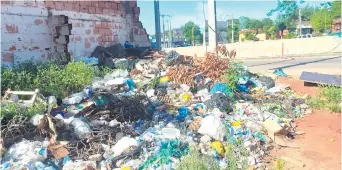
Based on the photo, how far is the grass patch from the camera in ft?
18.8

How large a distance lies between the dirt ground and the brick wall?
15.6 ft

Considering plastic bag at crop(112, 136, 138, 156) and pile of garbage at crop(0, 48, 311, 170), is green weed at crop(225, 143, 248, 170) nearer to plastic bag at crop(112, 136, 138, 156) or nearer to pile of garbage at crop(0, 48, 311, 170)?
pile of garbage at crop(0, 48, 311, 170)

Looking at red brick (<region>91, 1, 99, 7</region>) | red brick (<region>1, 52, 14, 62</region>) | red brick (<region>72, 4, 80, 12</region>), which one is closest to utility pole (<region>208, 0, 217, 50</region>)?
red brick (<region>91, 1, 99, 7</region>)

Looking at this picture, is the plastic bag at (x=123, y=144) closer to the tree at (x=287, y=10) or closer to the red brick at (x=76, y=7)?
the red brick at (x=76, y=7)

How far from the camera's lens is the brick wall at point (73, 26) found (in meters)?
6.16

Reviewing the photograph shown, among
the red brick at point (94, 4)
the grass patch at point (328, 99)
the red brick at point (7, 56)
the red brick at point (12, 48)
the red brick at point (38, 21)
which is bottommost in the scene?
the grass patch at point (328, 99)

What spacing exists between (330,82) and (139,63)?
3.88 meters

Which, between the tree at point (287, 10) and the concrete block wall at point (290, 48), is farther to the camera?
the tree at point (287, 10)

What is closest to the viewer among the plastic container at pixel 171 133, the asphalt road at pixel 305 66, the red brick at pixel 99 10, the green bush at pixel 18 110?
the green bush at pixel 18 110

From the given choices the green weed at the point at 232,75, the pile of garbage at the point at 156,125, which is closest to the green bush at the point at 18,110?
the pile of garbage at the point at 156,125

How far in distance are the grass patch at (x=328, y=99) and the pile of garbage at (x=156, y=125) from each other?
0.22 metres

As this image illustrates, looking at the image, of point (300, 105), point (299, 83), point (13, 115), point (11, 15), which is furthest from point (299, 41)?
point (13, 115)

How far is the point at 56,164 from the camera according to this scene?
11.9ft

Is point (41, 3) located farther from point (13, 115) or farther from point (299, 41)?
point (299, 41)
